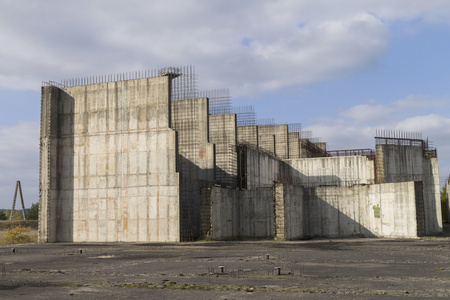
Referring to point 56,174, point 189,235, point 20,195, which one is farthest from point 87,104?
point 20,195

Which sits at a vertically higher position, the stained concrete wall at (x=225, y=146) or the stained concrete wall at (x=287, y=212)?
the stained concrete wall at (x=225, y=146)

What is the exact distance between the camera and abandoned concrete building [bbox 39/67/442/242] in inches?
1636

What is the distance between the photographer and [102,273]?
19.0 meters

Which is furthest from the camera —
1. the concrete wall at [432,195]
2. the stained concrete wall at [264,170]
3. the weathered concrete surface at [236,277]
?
the concrete wall at [432,195]

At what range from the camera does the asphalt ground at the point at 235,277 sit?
13.8 metres

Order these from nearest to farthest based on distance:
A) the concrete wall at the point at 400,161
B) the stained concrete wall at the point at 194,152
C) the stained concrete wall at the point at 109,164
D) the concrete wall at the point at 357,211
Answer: the stained concrete wall at the point at 109,164
the concrete wall at the point at 357,211
the stained concrete wall at the point at 194,152
the concrete wall at the point at 400,161

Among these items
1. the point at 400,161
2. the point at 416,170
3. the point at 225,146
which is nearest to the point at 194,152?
the point at 225,146

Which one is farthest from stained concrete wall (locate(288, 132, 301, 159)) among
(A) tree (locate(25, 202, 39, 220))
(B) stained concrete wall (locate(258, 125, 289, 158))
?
(A) tree (locate(25, 202, 39, 220))

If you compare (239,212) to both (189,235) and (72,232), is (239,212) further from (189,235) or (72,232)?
(72,232)

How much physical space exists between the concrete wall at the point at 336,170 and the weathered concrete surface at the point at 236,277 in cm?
2896

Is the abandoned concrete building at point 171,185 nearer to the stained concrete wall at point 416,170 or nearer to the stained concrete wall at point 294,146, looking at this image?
the stained concrete wall at point 416,170

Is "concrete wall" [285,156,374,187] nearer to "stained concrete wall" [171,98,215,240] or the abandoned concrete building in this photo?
the abandoned concrete building

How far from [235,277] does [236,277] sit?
0.03m

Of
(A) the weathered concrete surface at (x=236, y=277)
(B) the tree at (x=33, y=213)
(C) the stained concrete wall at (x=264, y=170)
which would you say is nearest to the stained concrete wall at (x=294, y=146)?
(C) the stained concrete wall at (x=264, y=170)
